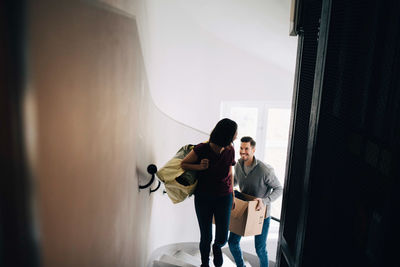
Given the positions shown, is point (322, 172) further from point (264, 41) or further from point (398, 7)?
point (264, 41)

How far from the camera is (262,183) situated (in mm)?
3189

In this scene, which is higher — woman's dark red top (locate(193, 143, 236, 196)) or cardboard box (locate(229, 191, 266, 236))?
woman's dark red top (locate(193, 143, 236, 196))

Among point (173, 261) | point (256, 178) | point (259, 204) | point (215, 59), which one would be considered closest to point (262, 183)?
point (256, 178)

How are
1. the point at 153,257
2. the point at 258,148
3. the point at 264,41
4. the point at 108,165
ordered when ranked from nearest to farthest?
the point at 108,165, the point at 153,257, the point at 264,41, the point at 258,148

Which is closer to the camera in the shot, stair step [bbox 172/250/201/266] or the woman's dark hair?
the woman's dark hair

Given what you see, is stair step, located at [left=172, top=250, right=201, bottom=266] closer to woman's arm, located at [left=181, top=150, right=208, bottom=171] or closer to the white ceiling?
woman's arm, located at [left=181, top=150, right=208, bottom=171]

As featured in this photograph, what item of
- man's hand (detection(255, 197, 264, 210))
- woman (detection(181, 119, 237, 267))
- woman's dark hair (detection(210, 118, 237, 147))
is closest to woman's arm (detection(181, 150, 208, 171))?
woman (detection(181, 119, 237, 267))

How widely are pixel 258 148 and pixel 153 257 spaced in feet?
10.4

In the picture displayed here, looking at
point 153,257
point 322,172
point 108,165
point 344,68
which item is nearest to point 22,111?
point 108,165

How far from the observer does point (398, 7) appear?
2.97 ft

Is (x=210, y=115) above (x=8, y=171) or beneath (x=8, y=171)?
beneath

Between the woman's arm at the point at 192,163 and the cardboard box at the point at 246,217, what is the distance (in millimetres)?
779

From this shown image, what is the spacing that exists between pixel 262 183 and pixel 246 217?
357 mm

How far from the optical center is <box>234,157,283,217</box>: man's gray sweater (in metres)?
3.18
